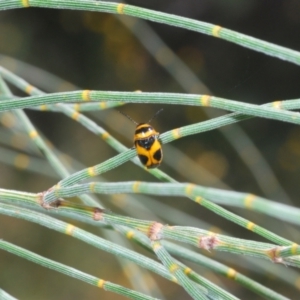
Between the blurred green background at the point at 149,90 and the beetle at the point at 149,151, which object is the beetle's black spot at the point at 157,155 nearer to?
the beetle at the point at 149,151

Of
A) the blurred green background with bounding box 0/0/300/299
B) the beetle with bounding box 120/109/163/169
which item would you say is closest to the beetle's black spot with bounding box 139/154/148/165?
the beetle with bounding box 120/109/163/169

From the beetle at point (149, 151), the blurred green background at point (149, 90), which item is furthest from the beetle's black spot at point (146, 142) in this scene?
the blurred green background at point (149, 90)

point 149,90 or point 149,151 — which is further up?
point 149,90

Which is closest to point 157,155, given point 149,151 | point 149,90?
point 149,151

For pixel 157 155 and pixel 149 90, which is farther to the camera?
pixel 149 90

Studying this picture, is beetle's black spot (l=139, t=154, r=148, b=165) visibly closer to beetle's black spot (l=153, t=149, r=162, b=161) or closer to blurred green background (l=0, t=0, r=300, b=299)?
beetle's black spot (l=153, t=149, r=162, b=161)

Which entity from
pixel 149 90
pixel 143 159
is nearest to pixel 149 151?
pixel 143 159

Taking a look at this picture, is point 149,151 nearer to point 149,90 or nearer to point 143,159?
point 143,159
